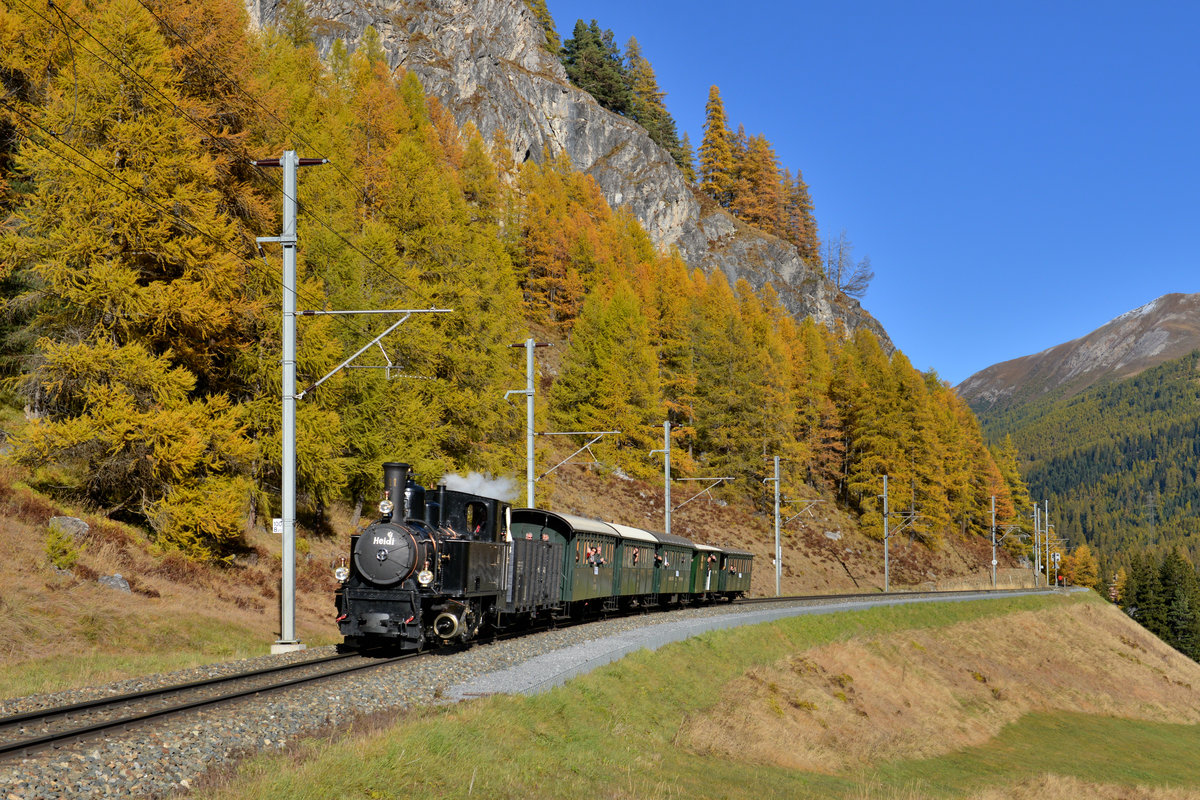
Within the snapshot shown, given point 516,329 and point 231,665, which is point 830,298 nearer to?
point 516,329

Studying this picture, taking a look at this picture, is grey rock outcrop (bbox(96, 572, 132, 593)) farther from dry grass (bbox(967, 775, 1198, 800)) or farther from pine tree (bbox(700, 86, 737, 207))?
pine tree (bbox(700, 86, 737, 207))

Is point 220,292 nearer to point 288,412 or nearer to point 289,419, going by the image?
point 288,412

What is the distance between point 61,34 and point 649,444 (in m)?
41.8

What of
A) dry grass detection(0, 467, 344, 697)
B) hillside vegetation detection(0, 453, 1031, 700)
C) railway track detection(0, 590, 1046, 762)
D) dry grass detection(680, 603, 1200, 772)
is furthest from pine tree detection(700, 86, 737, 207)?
railway track detection(0, 590, 1046, 762)

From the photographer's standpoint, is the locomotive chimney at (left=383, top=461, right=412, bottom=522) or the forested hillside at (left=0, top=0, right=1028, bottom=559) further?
the forested hillside at (left=0, top=0, right=1028, bottom=559)

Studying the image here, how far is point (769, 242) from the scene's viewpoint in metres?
135

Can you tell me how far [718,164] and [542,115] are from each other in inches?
1438

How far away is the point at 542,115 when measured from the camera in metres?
119

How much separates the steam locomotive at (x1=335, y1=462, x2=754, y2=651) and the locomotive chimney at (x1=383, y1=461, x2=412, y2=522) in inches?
0.9

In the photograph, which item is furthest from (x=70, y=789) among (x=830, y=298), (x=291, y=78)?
(x=830, y=298)

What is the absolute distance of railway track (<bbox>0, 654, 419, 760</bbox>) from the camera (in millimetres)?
9414

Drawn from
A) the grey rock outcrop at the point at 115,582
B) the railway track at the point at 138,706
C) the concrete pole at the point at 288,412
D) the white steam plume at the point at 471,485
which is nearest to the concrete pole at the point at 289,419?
the concrete pole at the point at 288,412

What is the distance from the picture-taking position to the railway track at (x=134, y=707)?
30.9ft

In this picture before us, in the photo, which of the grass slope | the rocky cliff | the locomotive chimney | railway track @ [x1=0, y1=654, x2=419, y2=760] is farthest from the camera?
the rocky cliff
